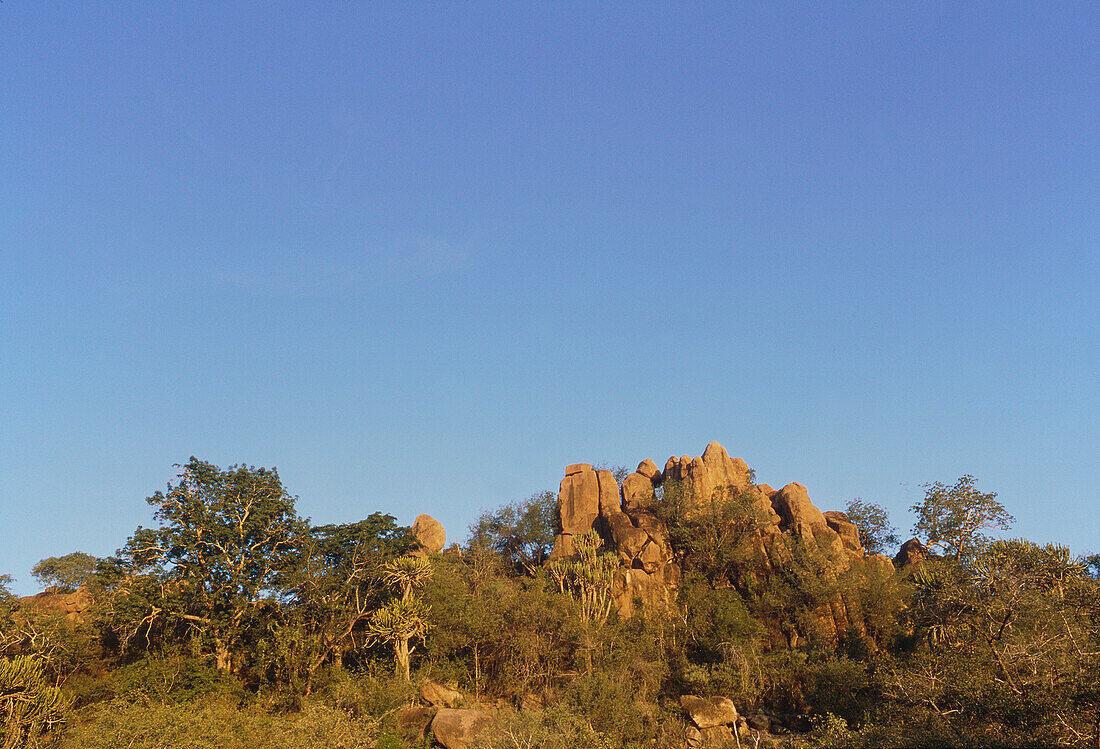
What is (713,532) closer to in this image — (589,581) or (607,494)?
(607,494)

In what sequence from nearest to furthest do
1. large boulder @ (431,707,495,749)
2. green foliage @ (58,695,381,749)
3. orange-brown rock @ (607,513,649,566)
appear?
green foliage @ (58,695,381,749) < large boulder @ (431,707,495,749) < orange-brown rock @ (607,513,649,566)

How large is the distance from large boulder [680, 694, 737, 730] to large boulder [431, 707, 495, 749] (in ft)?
25.6

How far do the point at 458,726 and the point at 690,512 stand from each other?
81.5 ft

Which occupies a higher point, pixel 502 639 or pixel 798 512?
pixel 798 512

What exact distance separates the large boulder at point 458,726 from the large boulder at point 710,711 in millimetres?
7799

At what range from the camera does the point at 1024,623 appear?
24.6 metres

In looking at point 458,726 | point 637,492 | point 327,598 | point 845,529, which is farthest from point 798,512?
point 327,598

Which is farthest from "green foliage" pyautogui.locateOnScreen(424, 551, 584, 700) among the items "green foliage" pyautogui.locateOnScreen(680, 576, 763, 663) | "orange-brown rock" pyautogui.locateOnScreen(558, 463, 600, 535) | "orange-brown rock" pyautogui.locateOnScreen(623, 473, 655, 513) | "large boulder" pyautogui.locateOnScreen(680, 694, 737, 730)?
"orange-brown rock" pyautogui.locateOnScreen(623, 473, 655, 513)

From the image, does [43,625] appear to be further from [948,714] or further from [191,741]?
[948,714]

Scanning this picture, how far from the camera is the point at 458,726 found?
26.1 m

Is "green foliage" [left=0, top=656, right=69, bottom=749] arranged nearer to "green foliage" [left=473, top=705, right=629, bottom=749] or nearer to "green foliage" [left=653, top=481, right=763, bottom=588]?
"green foliage" [left=473, top=705, right=629, bottom=749]

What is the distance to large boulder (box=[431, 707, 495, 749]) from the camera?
25672mm

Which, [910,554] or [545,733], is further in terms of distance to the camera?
[910,554]

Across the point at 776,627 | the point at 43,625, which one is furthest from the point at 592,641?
the point at 43,625
